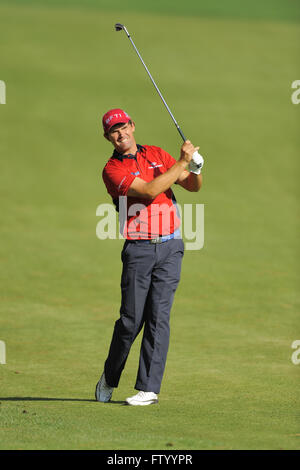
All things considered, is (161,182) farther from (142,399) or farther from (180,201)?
(180,201)

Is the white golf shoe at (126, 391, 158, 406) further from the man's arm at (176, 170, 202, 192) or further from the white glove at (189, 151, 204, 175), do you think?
the white glove at (189, 151, 204, 175)

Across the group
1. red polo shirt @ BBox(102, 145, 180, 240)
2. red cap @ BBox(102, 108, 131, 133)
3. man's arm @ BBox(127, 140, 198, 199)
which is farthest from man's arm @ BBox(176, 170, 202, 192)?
red cap @ BBox(102, 108, 131, 133)

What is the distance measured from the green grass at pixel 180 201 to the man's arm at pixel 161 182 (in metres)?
1.56

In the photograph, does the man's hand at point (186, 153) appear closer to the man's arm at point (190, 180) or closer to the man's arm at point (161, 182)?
the man's arm at point (161, 182)

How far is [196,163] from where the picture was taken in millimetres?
6617

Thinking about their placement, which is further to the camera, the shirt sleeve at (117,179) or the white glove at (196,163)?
the white glove at (196,163)

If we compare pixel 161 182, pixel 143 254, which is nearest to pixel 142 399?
pixel 143 254

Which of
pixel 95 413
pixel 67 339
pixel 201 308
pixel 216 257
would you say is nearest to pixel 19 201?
pixel 216 257

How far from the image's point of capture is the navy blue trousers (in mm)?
6543

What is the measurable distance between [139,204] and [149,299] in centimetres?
73

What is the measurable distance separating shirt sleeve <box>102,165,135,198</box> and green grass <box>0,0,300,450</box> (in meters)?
1.60

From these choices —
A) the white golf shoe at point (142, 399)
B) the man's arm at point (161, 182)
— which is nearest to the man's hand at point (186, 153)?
the man's arm at point (161, 182)

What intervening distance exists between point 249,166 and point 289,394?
1281 cm

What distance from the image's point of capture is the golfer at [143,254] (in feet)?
21.4
